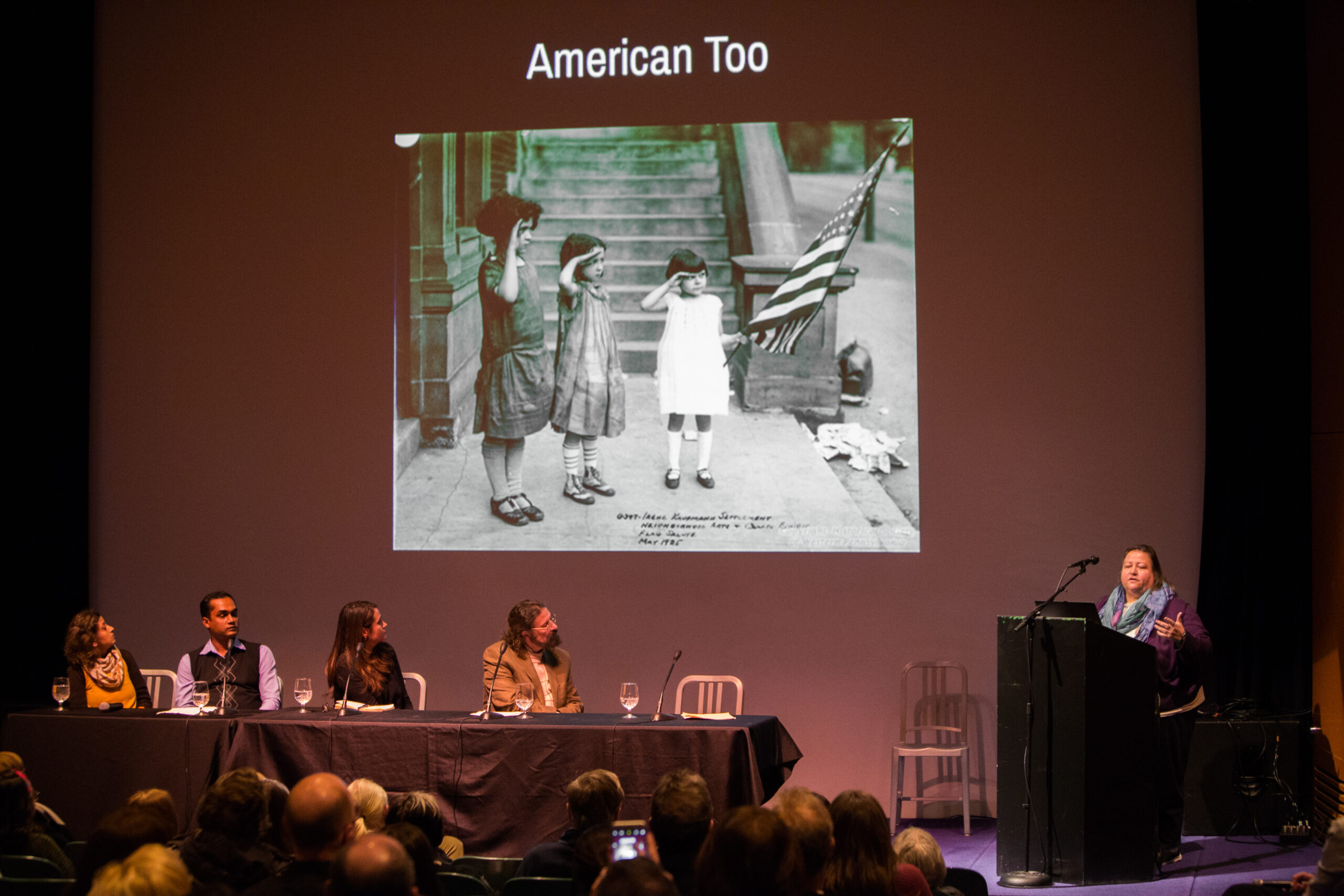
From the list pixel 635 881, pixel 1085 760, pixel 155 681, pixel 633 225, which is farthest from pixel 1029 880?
pixel 155 681

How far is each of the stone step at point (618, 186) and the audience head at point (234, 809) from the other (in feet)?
12.7

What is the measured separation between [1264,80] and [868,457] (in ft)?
7.93

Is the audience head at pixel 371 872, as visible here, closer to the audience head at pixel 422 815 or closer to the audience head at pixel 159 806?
the audience head at pixel 159 806

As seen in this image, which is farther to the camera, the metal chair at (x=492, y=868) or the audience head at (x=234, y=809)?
the metal chair at (x=492, y=868)

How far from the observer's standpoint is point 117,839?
230 cm

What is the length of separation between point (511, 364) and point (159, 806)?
361 centimetres

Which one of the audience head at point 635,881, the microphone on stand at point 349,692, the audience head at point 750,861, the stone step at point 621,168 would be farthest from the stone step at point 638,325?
the audience head at point 635,881

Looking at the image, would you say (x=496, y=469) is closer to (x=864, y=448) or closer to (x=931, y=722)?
(x=864, y=448)

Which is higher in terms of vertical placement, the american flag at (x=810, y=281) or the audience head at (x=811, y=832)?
the american flag at (x=810, y=281)

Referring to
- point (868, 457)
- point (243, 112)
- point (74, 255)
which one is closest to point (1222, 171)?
point (868, 457)

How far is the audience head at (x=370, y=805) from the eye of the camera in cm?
305

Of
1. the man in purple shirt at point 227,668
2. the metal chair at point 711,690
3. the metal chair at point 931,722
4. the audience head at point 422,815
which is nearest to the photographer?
the audience head at point 422,815

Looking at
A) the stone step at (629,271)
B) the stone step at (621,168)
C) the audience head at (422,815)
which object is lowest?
the audience head at (422,815)

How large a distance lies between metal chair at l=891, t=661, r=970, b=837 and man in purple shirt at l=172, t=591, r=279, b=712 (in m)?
2.69
